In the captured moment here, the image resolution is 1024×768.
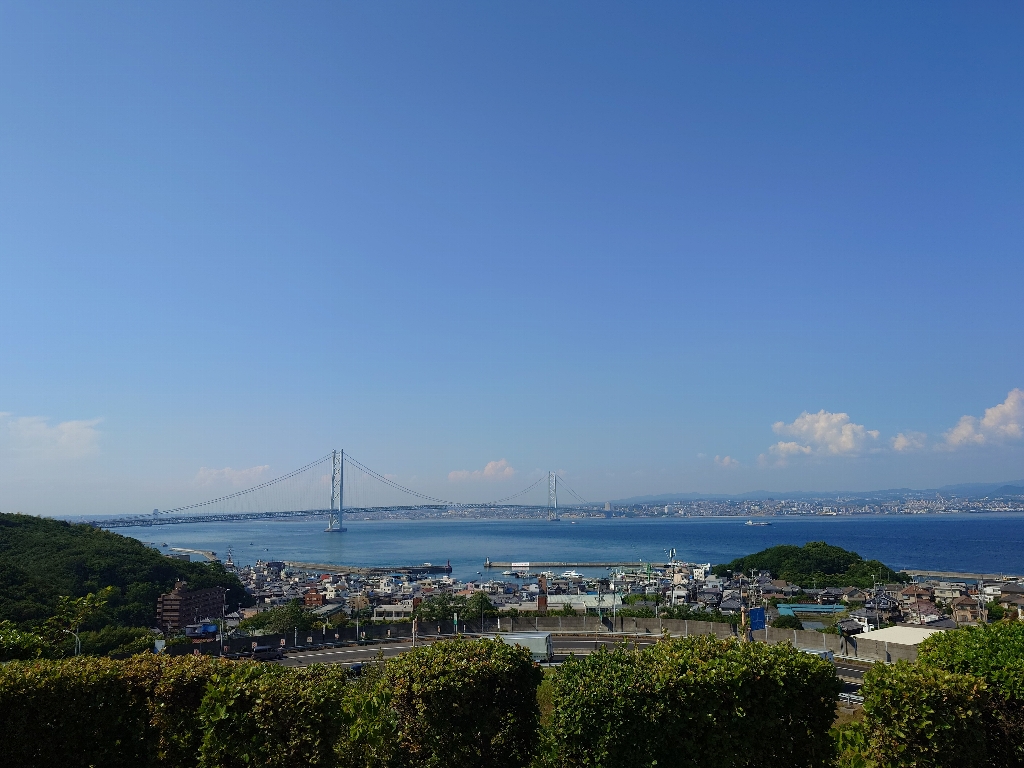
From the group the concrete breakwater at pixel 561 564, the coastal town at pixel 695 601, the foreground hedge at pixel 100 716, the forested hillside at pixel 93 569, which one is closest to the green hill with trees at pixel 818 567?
the coastal town at pixel 695 601

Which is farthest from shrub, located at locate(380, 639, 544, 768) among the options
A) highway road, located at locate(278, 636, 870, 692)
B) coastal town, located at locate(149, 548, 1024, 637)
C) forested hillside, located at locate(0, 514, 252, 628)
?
forested hillside, located at locate(0, 514, 252, 628)

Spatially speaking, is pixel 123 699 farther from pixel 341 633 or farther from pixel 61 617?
pixel 341 633

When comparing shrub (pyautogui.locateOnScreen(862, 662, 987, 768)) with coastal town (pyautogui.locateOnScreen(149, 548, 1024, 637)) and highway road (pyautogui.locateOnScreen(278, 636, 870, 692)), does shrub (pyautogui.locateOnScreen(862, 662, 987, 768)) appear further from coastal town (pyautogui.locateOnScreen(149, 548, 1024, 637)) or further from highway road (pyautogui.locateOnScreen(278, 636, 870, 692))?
coastal town (pyautogui.locateOnScreen(149, 548, 1024, 637))

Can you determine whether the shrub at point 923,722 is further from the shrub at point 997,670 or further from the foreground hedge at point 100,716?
the foreground hedge at point 100,716

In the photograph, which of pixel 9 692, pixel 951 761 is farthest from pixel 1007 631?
pixel 9 692

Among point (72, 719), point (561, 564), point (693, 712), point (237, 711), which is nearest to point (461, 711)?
point (237, 711)

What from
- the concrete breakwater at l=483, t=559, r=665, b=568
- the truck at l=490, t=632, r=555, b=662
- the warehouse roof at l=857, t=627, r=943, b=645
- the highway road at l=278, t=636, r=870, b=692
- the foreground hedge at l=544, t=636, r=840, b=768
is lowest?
the concrete breakwater at l=483, t=559, r=665, b=568

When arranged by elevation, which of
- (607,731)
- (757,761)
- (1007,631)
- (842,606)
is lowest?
(842,606)
